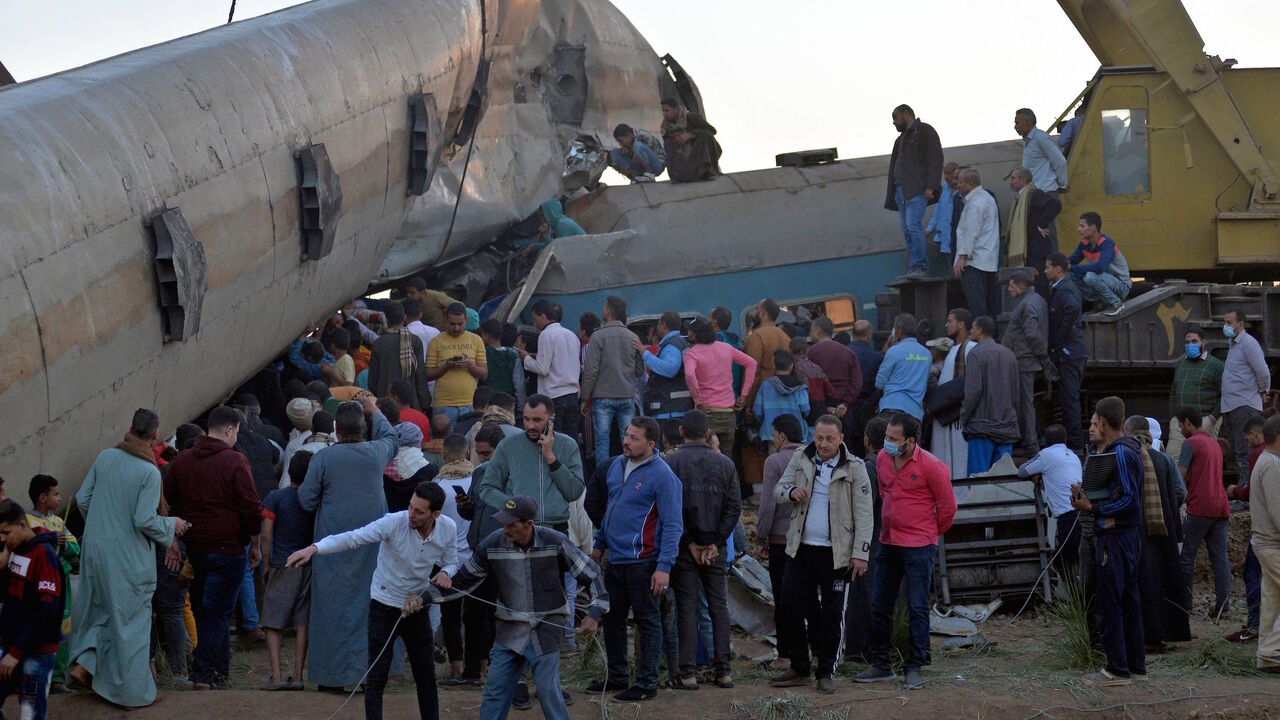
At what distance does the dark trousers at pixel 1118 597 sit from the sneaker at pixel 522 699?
12.8 feet

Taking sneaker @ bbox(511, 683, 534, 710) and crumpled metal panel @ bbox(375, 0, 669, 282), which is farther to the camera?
crumpled metal panel @ bbox(375, 0, 669, 282)

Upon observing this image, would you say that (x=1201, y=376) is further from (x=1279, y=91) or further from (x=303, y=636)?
(x=303, y=636)

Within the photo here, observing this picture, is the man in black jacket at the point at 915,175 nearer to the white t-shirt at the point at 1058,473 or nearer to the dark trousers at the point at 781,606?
the white t-shirt at the point at 1058,473

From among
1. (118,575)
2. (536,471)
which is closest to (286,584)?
(118,575)

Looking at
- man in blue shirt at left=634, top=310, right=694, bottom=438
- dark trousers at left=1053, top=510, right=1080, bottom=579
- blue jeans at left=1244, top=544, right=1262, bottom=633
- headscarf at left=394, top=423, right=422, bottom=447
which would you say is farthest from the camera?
man in blue shirt at left=634, top=310, right=694, bottom=438

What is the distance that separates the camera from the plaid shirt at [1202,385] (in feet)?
49.7

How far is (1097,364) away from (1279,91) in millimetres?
4580

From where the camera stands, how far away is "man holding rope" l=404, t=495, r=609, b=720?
845cm

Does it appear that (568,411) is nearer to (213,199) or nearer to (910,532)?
(213,199)

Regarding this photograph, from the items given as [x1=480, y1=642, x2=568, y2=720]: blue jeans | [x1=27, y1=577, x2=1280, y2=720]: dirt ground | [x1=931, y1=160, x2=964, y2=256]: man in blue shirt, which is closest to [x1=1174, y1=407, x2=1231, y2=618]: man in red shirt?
[x1=27, y1=577, x2=1280, y2=720]: dirt ground

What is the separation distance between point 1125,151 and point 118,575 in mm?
13143

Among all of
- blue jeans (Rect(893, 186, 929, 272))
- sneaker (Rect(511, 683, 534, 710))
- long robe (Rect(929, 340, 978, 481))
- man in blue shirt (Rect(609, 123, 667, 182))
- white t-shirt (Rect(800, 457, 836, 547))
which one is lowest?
sneaker (Rect(511, 683, 534, 710))

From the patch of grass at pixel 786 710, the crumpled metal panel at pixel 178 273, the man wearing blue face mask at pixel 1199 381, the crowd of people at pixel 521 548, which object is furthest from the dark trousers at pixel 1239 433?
the crumpled metal panel at pixel 178 273

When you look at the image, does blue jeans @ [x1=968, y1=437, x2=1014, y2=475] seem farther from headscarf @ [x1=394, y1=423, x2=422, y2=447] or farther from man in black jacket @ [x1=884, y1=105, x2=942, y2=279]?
headscarf @ [x1=394, y1=423, x2=422, y2=447]
